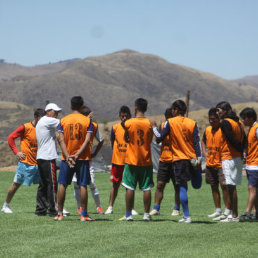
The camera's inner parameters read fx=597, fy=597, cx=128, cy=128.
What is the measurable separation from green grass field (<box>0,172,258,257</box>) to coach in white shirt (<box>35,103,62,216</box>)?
0.34 metres

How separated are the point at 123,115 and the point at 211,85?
16146 centimetres

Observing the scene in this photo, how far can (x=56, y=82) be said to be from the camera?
13725 centimetres

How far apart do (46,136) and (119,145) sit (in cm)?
193

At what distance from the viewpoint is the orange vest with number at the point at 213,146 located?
1043 cm

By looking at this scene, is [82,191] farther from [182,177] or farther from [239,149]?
[239,149]

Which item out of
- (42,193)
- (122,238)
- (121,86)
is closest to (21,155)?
(42,193)

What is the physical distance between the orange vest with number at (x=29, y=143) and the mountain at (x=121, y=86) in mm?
98362

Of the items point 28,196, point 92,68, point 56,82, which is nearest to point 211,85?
point 92,68

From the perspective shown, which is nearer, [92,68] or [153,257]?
[153,257]

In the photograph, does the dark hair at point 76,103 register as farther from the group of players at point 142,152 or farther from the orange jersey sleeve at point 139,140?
the orange jersey sleeve at point 139,140

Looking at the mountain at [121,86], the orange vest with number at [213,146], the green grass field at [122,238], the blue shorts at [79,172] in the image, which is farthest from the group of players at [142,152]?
the mountain at [121,86]

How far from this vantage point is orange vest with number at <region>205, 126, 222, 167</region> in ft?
34.2

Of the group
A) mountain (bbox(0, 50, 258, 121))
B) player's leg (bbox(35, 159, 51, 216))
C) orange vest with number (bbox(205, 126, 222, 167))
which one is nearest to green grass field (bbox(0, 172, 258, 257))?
player's leg (bbox(35, 159, 51, 216))

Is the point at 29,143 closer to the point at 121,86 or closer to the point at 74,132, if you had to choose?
the point at 74,132
